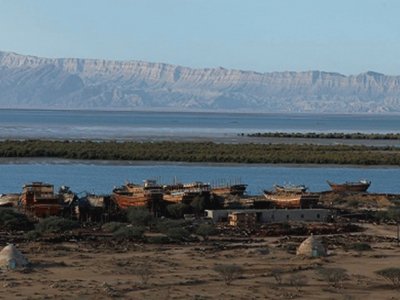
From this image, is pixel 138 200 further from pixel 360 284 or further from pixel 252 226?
pixel 360 284

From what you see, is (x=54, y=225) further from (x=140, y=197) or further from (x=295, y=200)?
(x=295, y=200)

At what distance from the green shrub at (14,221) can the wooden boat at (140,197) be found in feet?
18.0

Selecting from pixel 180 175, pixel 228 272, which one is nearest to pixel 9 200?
pixel 228 272

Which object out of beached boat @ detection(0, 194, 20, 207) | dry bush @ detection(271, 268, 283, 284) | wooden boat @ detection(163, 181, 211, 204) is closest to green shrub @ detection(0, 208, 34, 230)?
beached boat @ detection(0, 194, 20, 207)

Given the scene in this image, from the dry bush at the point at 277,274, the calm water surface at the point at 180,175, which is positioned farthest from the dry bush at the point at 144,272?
the calm water surface at the point at 180,175

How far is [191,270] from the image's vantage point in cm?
2375

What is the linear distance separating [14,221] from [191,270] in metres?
9.76

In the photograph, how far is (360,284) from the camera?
882 inches

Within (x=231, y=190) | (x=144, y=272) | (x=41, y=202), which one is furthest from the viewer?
(x=231, y=190)

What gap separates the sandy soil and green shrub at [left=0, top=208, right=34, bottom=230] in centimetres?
361

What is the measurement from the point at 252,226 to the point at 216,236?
3.03 m

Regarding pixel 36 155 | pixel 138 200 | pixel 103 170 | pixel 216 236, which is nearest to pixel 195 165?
pixel 103 170

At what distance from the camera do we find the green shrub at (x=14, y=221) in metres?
31.5

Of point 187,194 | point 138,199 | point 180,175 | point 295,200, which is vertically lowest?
point 180,175
